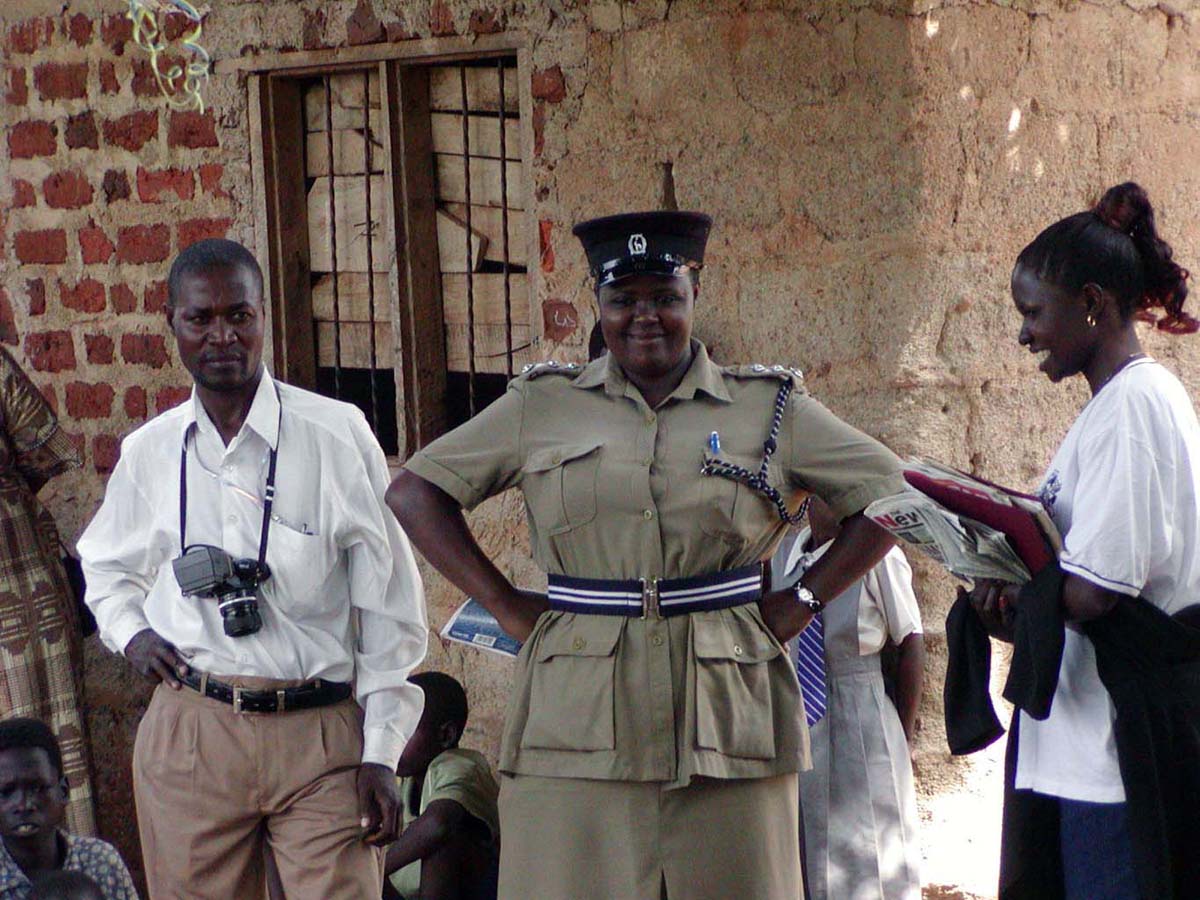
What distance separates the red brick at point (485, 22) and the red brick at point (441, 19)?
6 centimetres

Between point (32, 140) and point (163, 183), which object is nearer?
point (163, 183)

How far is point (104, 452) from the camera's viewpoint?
19.0ft

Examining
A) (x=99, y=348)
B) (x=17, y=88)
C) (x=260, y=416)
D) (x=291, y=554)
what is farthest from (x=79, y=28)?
(x=291, y=554)

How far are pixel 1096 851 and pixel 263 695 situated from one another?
5.31ft

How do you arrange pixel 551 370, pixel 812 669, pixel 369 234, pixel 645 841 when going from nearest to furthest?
pixel 645 841, pixel 551 370, pixel 812 669, pixel 369 234

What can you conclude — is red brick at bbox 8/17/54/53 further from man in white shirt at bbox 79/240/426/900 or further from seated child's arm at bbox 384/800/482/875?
seated child's arm at bbox 384/800/482/875

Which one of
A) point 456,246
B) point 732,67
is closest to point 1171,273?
point 732,67

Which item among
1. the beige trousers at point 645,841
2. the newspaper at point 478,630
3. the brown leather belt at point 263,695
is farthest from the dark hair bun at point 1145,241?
the brown leather belt at point 263,695

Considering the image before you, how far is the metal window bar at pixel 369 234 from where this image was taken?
17.8ft

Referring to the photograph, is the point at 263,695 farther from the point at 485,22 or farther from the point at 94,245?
the point at 94,245

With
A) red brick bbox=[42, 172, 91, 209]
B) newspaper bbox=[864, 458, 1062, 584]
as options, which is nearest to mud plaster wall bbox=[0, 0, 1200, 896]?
red brick bbox=[42, 172, 91, 209]

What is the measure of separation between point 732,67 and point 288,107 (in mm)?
1552

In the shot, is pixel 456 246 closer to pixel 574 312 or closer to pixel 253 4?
pixel 574 312

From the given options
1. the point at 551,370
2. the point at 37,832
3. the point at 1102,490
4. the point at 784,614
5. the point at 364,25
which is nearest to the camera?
the point at 1102,490
